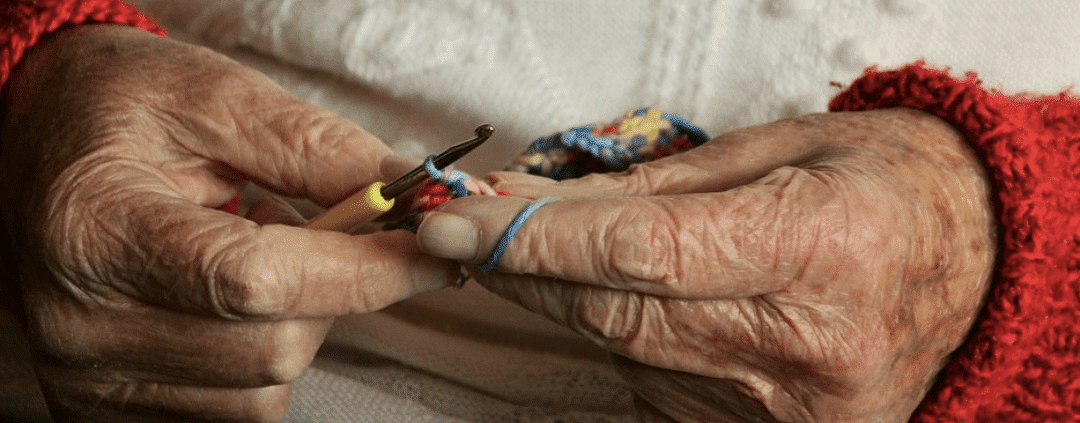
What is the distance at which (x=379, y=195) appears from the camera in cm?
79

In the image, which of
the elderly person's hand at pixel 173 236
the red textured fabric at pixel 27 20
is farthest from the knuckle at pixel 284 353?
the red textured fabric at pixel 27 20

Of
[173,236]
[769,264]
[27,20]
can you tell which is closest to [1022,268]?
[769,264]

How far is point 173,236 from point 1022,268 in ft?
2.53

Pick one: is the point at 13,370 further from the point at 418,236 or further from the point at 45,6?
the point at 418,236

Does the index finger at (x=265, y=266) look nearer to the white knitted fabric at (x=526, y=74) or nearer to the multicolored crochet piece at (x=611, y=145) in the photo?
the multicolored crochet piece at (x=611, y=145)

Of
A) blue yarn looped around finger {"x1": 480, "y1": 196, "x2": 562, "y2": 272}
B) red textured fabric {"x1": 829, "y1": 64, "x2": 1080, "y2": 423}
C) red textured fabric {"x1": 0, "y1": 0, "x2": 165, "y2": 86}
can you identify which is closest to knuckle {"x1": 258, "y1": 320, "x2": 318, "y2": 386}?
blue yarn looped around finger {"x1": 480, "y1": 196, "x2": 562, "y2": 272}

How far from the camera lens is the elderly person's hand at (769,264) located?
681 millimetres

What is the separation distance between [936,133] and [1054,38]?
25 cm

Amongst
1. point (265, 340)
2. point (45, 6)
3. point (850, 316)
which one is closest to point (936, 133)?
point (850, 316)

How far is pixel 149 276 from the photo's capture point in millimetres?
785

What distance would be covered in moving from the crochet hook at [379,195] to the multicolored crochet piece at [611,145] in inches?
6.1

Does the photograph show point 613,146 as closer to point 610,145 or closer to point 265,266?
point 610,145

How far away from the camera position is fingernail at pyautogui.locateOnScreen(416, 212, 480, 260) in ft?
2.23

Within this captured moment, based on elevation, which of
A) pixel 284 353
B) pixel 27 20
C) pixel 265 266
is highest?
pixel 27 20
